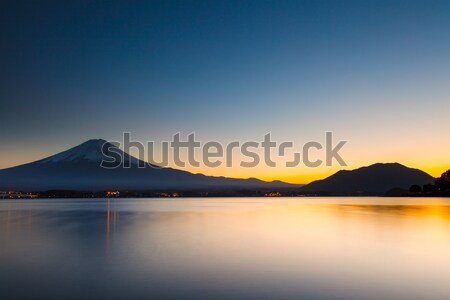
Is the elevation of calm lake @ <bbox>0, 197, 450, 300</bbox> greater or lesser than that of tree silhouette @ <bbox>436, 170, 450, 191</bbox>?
lesser

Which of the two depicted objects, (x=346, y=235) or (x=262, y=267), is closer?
(x=262, y=267)

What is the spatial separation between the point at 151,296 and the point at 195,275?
196cm

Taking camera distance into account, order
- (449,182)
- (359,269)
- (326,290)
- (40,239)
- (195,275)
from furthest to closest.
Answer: (449,182) < (40,239) < (359,269) < (195,275) < (326,290)

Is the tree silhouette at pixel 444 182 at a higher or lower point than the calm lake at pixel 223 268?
higher

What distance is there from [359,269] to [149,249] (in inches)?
235

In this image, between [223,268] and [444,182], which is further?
[444,182]

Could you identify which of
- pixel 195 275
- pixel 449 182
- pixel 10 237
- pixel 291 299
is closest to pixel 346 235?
pixel 195 275

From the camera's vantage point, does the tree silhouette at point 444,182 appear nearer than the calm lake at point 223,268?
No

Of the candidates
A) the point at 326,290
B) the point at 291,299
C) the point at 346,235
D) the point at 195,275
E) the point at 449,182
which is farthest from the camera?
the point at 449,182

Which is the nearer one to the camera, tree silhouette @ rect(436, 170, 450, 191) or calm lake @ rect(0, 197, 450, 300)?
calm lake @ rect(0, 197, 450, 300)

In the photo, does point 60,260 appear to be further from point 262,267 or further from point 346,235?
point 346,235

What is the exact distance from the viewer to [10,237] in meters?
16.0

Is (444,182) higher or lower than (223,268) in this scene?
higher

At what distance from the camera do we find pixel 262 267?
953 centimetres
